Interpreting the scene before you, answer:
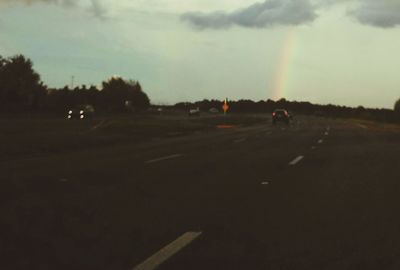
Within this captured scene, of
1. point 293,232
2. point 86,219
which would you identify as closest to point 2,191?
point 86,219

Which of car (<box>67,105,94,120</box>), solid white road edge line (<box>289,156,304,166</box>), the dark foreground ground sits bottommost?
car (<box>67,105,94,120</box>)

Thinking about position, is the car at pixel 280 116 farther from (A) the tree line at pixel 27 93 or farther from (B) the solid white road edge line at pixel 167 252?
(B) the solid white road edge line at pixel 167 252

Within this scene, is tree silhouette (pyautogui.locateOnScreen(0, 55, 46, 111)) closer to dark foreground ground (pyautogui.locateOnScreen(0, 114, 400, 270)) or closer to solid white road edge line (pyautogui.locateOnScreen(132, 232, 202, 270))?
dark foreground ground (pyautogui.locateOnScreen(0, 114, 400, 270))

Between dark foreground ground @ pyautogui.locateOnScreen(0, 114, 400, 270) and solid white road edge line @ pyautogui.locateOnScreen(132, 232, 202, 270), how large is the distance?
0.30 ft

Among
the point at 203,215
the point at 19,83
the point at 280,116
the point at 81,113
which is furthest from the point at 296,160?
the point at 19,83

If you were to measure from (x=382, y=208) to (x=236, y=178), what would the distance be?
470cm

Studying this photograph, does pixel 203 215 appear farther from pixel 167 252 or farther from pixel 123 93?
pixel 123 93

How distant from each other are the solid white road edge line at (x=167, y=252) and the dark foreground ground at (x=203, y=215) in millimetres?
91

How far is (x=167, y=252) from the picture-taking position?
700 cm

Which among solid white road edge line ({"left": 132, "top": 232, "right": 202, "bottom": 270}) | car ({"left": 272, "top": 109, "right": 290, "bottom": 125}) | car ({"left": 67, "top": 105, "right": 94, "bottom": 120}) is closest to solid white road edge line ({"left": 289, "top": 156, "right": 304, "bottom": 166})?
solid white road edge line ({"left": 132, "top": 232, "right": 202, "bottom": 270})

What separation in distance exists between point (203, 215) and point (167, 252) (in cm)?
242

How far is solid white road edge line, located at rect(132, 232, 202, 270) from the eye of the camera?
21.1ft

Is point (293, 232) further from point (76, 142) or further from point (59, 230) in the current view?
point (76, 142)

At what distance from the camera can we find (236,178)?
567 inches
